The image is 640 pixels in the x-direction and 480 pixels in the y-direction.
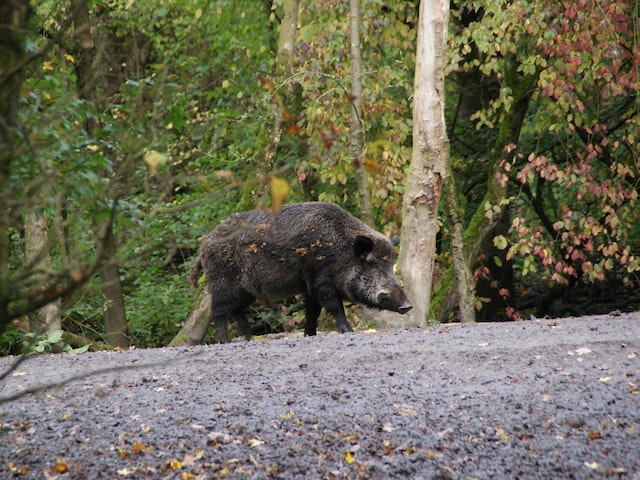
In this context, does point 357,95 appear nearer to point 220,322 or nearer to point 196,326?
point 220,322

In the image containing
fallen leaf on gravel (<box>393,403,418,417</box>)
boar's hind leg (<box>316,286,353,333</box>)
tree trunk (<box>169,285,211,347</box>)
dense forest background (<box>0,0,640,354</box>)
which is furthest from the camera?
tree trunk (<box>169,285,211,347</box>)

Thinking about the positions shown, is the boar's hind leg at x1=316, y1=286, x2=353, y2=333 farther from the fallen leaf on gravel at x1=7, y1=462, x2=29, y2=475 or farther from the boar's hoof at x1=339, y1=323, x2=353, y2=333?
the fallen leaf on gravel at x1=7, y1=462, x2=29, y2=475

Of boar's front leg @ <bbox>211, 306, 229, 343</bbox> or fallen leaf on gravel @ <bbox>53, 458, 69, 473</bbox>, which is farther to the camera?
boar's front leg @ <bbox>211, 306, 229, 343</bbox>

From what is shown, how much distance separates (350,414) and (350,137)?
6805mm

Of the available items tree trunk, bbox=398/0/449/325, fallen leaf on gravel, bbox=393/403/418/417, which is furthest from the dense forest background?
fallen leaf on gravel, bbox=393/403/418/417

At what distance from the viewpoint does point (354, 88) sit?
10.8 meters

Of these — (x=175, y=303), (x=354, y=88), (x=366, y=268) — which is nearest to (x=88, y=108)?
(x=366, y=268)

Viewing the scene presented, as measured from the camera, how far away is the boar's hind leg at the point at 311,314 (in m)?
10.4

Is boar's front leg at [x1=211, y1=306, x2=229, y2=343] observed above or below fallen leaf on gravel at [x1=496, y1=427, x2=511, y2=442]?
below

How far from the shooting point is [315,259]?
9.85 m

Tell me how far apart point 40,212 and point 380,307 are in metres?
6.33

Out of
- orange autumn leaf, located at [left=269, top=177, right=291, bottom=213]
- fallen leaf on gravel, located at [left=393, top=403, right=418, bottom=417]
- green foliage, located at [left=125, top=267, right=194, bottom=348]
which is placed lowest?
green foliage, located at [left=125, top=267, right=194, bottom=348]

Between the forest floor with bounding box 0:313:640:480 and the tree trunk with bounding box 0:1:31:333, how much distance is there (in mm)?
566

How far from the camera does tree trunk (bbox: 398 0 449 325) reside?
975 cm
